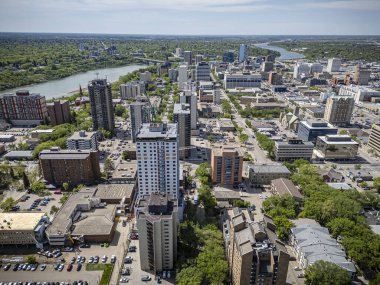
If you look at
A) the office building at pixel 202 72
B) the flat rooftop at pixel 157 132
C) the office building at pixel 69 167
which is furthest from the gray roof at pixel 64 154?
the office building at pixel 202 72

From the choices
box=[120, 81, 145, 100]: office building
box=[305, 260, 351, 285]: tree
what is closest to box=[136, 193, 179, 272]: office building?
box=[305, 260, 351, 285]: tree

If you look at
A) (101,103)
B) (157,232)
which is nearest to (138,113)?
(101,103)

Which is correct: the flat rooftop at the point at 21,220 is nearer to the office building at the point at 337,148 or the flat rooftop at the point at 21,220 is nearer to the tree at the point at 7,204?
the tree at the point at 7,204

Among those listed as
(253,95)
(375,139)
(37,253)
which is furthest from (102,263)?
(253,95)

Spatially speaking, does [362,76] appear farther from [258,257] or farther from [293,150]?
[258,257]

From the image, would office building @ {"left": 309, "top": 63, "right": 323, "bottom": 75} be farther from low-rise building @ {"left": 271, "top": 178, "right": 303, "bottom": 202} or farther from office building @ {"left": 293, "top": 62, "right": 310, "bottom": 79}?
low-rise building @ {"left": 271, "top": 178, "right": 303, "bottom": 202}
